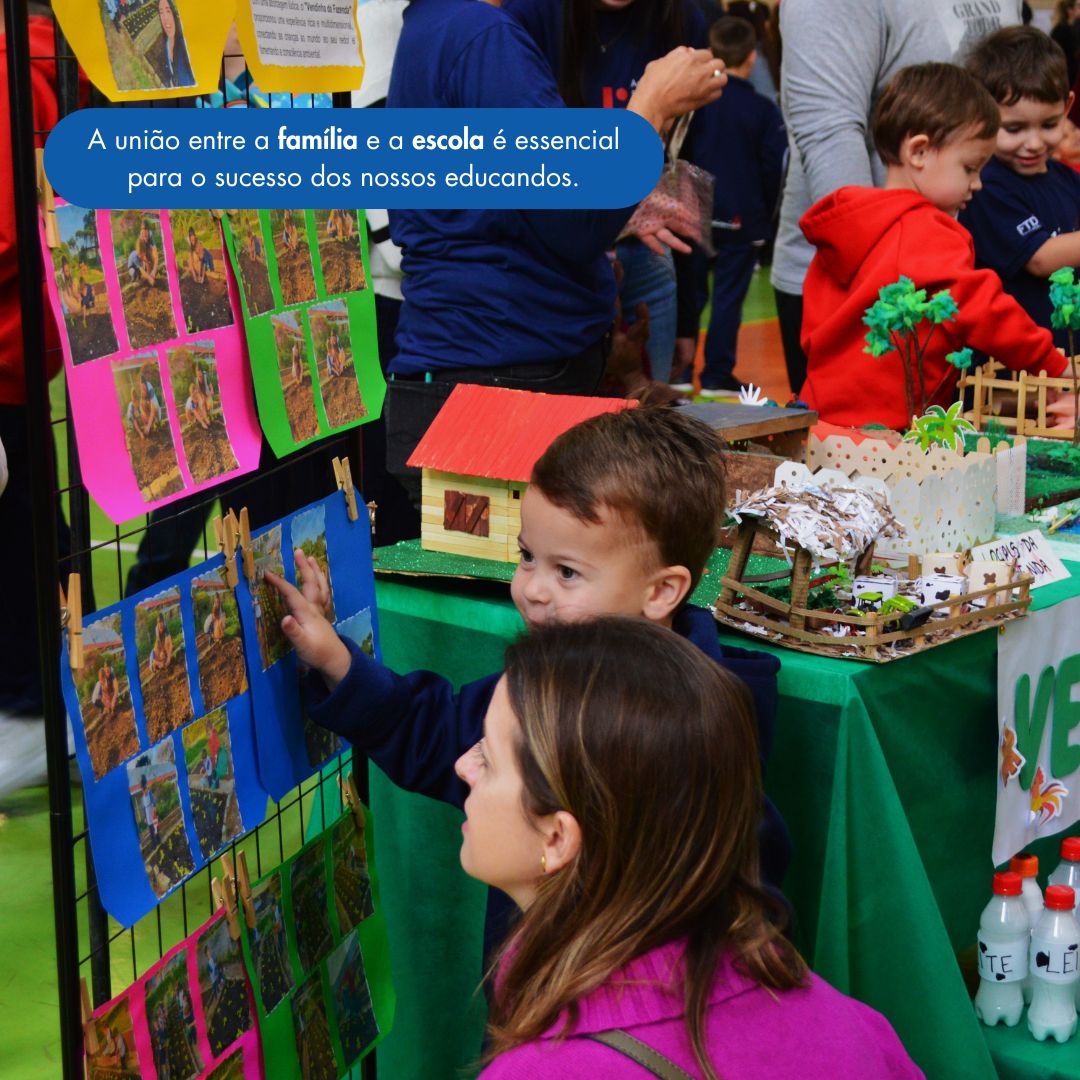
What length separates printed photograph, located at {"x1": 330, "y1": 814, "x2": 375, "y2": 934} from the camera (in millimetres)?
1913

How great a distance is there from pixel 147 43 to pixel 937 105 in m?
2.11

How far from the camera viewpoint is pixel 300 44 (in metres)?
1.69

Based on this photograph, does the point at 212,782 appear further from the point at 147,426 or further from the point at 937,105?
the point at 937,105

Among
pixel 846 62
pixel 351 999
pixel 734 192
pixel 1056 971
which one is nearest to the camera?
pixel 351 999

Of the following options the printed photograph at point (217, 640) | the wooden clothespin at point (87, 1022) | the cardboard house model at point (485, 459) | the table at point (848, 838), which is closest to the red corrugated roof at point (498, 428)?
the cardboard house model at point (485, 459)

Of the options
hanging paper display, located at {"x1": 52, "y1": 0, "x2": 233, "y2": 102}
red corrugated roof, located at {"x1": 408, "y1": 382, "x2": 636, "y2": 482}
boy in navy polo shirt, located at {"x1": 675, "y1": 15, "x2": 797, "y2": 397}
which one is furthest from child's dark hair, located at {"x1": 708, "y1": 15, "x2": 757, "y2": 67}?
hanging paper display, located at {"x1": 52, "y1": 0, "x2": 233, "y2": 102}

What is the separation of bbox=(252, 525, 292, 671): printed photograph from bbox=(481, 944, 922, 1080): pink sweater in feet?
2.09

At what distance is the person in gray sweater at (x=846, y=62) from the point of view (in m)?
3.57

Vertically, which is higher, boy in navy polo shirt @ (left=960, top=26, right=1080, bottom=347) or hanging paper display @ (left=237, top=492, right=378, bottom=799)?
boy in navy polo shirt @ (left=960, top=26, right=1080, bottom=347)

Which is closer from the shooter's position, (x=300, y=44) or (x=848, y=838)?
(x=300, y=44)

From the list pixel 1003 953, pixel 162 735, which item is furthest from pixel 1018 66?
pixel 162 735

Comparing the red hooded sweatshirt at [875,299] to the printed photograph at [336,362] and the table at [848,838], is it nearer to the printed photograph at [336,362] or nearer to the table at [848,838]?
the table at [848,838]

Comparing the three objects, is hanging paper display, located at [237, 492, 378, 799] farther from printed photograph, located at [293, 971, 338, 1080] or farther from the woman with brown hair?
the woman with brown hair

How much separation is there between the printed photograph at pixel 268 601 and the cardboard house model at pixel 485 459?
1.73 feet
